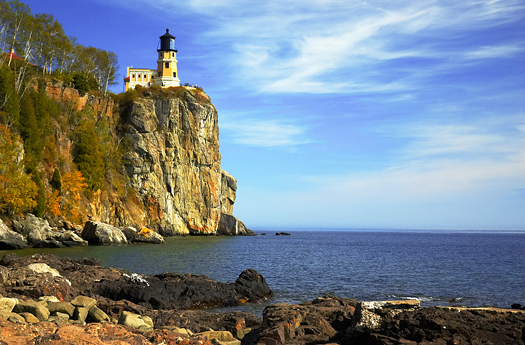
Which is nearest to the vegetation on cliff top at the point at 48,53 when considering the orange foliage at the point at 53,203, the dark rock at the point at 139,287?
the orange foliage at the point at 53,203

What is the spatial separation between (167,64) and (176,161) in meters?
24.6

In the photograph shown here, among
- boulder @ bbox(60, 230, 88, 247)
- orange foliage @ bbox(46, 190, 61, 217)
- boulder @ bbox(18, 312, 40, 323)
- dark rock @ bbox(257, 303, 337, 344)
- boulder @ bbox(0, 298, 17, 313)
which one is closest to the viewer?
dark rock @ bbox(257, 303, 337, 344)

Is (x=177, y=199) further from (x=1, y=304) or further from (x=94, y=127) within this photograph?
(x=1, y=304)

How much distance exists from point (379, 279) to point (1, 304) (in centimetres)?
2597

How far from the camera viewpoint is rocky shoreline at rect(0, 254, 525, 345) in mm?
7598

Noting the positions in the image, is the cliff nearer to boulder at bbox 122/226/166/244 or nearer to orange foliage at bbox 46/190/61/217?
orange foliage at bbox 46/190/61/217

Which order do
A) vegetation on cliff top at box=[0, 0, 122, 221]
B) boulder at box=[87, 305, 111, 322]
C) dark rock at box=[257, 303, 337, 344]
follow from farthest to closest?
vegetation on cliff top at box=[0, 0, 122, 221] → boulder at box=[87, 305, 111, 322] → dark rock at box=[257, 303, 337, 344]

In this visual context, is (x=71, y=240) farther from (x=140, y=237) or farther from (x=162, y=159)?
(x=162, y=159)

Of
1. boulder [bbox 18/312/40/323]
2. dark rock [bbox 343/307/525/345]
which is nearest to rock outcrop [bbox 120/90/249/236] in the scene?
boulder [bbox 18/312/40/323]

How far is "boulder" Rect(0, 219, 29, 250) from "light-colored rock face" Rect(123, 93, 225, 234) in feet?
104

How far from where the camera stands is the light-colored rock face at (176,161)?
79062 mm

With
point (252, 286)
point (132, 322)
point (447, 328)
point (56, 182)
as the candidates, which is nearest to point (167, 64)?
point (56, 182)

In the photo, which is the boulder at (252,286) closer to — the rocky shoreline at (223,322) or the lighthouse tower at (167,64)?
the rocky shoreline at (223,322)

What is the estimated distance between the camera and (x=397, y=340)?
7.71m
